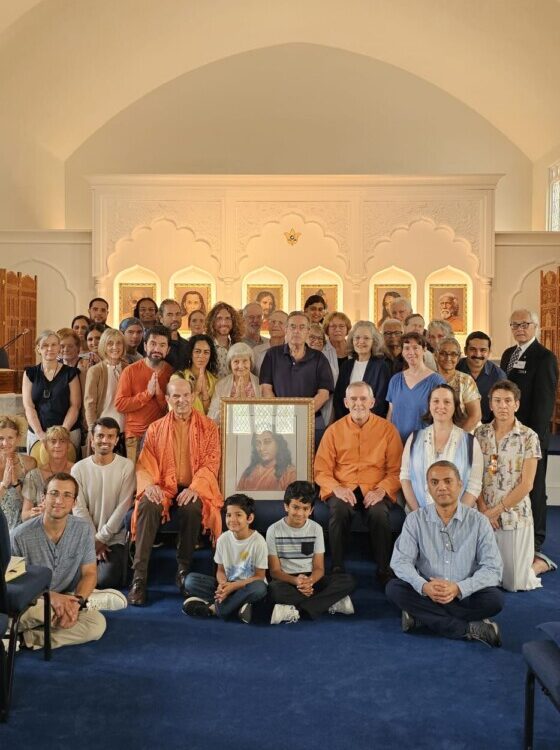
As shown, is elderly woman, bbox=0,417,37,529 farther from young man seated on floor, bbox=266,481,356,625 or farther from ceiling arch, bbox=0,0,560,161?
ceiling arch, bbox=0,0,560,161

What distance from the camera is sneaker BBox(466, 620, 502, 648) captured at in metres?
4.36

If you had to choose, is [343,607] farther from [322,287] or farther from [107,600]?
[322,287]

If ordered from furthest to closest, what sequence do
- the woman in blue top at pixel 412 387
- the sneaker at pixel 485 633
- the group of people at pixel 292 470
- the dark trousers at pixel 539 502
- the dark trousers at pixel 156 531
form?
the dark trousers at pixel 539 502
the woman in blue top at pixel 412 387
the dark trousers at pixel 156 531
the group of people at pixel 292 470
the sneaker at pixel 485 633

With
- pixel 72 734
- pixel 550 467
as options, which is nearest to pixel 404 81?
pixel 550 467

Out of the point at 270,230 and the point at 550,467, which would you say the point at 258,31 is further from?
the point at 550,467

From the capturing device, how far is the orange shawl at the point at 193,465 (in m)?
5.34

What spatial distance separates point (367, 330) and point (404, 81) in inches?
342

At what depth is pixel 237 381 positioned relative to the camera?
600cm

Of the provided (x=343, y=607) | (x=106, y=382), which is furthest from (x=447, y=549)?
(x=106, y=382)

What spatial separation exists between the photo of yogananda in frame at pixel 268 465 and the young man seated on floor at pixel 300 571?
805 mm

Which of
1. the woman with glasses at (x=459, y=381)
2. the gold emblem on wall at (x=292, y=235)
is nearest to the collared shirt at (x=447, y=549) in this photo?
the woman with glasses at (x=459, y=381)

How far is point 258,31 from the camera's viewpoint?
12.7 meters

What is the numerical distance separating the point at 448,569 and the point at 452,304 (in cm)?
764

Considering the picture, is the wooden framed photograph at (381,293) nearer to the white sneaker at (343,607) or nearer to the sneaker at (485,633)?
the white sneaker at (343,607)
